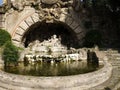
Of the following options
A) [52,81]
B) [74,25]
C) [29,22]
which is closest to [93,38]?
[74,25]

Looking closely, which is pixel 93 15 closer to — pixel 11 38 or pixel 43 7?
pixel 43 7

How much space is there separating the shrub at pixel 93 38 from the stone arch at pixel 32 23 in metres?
0.96

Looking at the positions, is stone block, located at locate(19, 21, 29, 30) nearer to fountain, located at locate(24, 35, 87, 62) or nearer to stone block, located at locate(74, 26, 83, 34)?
fountain, located at locate(24, 35, 87, 62)

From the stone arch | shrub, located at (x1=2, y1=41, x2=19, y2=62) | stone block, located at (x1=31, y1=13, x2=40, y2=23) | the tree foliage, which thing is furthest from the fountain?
the tree foliage

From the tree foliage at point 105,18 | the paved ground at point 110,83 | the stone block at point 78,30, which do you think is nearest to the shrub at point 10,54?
the paved ground at point 110,83

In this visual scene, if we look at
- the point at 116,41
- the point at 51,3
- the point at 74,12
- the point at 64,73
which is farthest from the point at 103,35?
the point at 64,73

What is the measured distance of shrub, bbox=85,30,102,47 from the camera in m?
20.6

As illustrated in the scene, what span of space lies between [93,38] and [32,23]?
15.0 ft

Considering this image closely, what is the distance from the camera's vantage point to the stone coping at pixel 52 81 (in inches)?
Answer: 492

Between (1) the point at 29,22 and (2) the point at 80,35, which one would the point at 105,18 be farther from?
(1) the point at 29,22

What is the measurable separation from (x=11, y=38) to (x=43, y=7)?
3.17 meters

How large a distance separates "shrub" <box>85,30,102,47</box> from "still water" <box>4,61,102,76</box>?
357 centimetres

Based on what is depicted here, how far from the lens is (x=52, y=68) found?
15219 millimetres

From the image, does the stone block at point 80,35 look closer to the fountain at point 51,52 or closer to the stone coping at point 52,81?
the fountain at point 51,52
